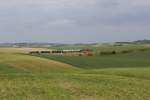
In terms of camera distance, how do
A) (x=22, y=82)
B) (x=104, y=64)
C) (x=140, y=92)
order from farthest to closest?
1. (x=104, y=64)
2. (x=22, y=82)
3. (x=140, y=92)

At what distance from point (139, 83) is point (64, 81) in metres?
6.27

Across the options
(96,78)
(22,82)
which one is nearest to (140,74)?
(96,78)

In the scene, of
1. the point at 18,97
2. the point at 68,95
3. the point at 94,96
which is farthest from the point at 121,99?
the point at 18,97

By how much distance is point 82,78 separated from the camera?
104 feet

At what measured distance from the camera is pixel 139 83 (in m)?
30.0

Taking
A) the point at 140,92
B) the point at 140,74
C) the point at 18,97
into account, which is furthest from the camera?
the point at 140,74

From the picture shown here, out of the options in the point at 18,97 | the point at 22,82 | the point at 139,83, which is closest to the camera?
the point at 18,97

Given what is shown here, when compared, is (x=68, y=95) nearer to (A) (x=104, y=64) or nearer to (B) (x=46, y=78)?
(B) (x=46, y=78)

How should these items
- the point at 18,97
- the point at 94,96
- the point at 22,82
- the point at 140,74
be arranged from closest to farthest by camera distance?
the point at 18,97 < the point at 94,96 < the point at 22,82 < the point at 140,74

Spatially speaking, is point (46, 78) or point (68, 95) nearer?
point (68, 95)

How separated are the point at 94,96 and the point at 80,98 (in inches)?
49.1

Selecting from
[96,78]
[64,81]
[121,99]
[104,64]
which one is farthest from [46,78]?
Answer: [104,64]

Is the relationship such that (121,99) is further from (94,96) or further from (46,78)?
(46,78)

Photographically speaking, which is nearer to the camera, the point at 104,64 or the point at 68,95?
the point at 68,95
